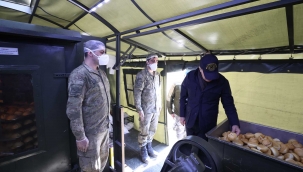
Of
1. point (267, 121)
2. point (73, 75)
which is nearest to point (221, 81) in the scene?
point (267, 121)

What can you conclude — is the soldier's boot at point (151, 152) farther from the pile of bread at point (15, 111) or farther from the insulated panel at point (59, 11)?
the insulated panel at point (59, 11)

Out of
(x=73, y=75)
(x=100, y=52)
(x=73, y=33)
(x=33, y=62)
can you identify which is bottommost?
(x=73, y=75)

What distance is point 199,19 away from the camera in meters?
1.21

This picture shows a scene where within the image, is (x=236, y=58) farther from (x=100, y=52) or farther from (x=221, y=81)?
(x=100, y=52)

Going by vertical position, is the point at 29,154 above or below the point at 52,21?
below

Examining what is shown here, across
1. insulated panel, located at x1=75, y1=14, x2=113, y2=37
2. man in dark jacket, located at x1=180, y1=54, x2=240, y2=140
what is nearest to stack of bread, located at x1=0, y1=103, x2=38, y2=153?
insulated panel, located at x1=75, y1=14, x2=113, y2=37

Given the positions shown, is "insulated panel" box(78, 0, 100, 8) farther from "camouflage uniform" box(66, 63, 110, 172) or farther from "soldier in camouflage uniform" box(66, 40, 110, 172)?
"camouflage uniform" box(66, 63, 110, 172)

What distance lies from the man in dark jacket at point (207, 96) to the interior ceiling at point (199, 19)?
0.39 meters

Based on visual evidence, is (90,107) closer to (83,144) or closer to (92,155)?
(83,144)

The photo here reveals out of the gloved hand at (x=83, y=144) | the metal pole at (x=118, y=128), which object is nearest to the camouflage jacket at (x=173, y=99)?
the metal pole at (x=118, y=128)

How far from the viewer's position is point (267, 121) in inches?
82.2

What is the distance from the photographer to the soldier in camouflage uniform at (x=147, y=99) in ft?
8.95

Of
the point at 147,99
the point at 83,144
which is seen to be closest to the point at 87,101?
the point at 83,144

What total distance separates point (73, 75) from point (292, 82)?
101 inches
